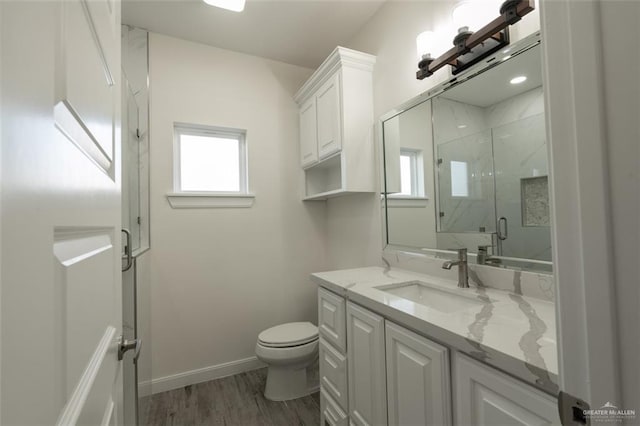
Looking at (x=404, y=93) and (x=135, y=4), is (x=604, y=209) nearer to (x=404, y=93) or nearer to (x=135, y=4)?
(x=404, y=93)

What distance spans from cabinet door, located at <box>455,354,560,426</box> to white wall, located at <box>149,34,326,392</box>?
1.84m

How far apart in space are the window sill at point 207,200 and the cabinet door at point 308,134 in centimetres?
57

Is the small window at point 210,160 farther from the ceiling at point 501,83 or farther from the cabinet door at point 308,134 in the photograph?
the ceiling at point 501,83

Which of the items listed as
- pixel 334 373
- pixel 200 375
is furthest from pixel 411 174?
pixel 200 375

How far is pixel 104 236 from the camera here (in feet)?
1.94

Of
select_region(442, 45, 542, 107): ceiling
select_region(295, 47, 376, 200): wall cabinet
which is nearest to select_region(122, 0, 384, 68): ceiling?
select_region(295, 47, 376, 200): wall cabinet

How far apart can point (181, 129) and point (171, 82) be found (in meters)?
0.35

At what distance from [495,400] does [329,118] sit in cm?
179

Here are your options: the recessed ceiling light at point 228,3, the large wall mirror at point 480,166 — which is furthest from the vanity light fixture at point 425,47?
the recessed ceiling light at point 228,3

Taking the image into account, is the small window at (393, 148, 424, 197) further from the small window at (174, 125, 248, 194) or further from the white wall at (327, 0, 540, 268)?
the small window at (174, 125, 248, 194)

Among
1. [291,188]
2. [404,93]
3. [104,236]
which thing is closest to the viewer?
[104,236]

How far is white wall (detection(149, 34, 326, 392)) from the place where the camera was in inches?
82.6

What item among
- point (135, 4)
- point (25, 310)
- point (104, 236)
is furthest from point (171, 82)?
point (25, 310)

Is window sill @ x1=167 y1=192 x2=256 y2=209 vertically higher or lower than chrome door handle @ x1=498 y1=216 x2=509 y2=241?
higher
